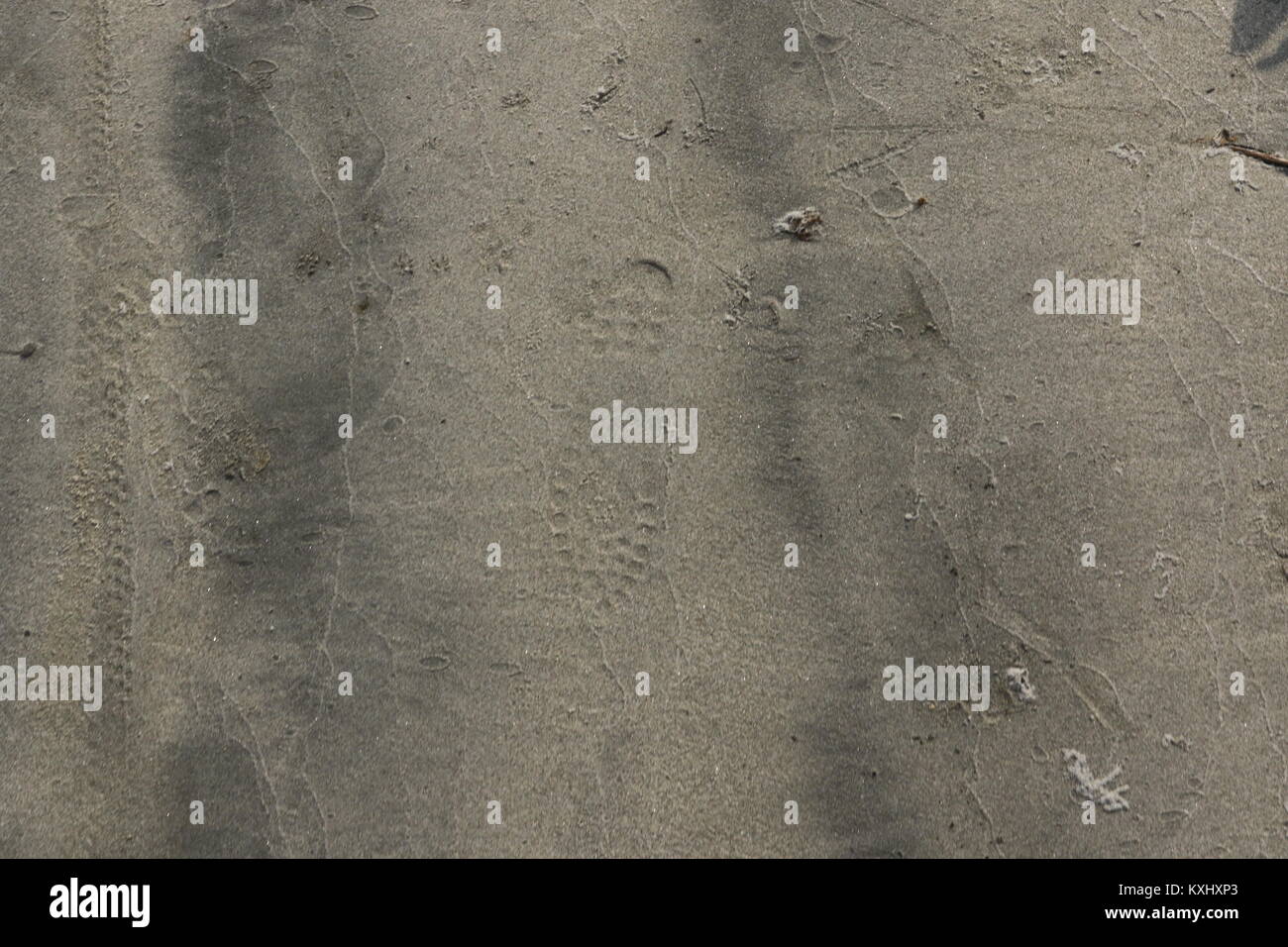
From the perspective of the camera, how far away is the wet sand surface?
147 inches

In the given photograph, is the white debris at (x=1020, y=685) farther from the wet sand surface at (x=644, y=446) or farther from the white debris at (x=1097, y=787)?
the white debris at (x=1097, y=787)

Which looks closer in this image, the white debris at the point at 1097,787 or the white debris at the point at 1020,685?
the white debris at the point at 1097,787

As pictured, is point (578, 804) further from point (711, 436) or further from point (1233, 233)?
point (1233, 233)

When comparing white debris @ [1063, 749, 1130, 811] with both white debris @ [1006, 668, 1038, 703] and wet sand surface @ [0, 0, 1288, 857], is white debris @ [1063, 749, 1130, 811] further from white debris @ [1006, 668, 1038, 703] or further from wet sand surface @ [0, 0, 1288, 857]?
white debris @ [1006, 668, 1038, 703]

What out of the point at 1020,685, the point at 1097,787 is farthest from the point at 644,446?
the point at 1097,787

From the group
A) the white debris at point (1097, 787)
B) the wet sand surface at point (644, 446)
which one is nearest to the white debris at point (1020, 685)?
the wet sand surface at point (644, 446)

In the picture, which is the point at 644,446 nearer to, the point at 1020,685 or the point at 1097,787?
the point at 1020,685

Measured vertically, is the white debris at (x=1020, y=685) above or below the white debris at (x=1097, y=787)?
above

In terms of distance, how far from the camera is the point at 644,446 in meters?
4.02

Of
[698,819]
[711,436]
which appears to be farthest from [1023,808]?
[711,436]

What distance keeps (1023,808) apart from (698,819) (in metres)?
1.47

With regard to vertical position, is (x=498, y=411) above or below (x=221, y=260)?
below

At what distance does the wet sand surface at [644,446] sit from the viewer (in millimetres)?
3740
